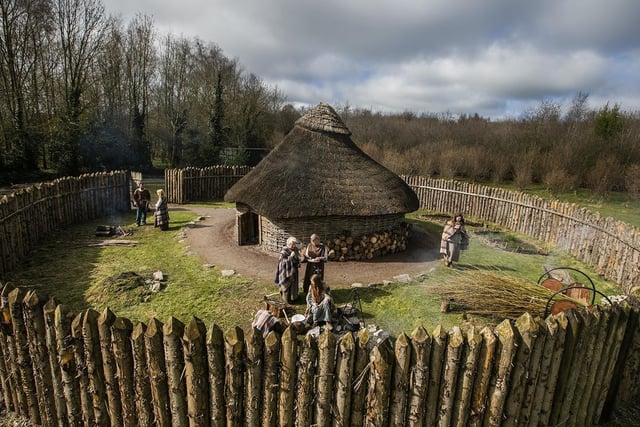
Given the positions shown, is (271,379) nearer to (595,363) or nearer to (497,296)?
(595,363)

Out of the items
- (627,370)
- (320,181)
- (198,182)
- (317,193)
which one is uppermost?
(320,181)

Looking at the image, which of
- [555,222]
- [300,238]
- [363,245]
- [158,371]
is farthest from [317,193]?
[555,222]

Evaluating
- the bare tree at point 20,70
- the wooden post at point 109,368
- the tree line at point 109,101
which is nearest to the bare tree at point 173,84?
the tree line at point 109,101

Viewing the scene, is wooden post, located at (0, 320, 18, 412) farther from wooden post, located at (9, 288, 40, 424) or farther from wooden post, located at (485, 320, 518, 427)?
wooden post, located at (485, 320, 518, 427)

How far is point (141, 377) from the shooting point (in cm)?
375

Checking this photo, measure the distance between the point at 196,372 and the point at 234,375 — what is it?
1.21ft

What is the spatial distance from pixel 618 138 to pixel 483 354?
33.0 metres

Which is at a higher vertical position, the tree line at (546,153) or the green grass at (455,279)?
the tree line at (546,153)

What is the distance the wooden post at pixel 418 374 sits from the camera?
3584 mm

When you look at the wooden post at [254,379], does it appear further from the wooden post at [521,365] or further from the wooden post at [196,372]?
the wooden post at [521,365]

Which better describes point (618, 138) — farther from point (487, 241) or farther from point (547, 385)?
point (547, 385)

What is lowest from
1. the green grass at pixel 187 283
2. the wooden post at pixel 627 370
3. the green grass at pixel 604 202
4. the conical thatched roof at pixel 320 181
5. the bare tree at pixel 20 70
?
the green grass at pixel 187 283

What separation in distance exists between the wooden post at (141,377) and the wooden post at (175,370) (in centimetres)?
22

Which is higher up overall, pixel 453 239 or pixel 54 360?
pixel 453 239
